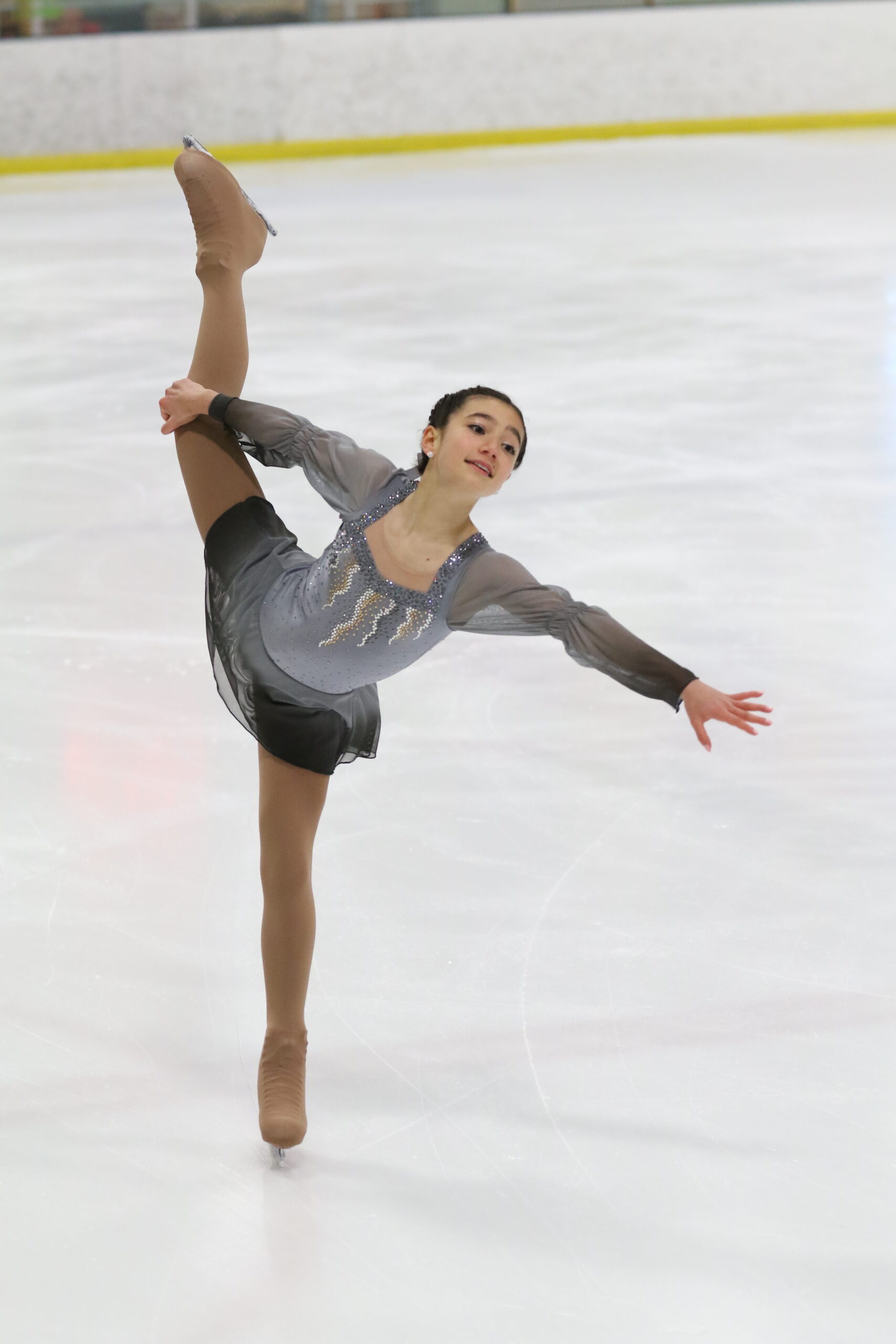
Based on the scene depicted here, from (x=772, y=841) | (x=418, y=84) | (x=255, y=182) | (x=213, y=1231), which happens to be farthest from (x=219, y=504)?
(x=418, y=84)

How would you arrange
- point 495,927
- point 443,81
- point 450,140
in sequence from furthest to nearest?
point 450,140, point 443,81, point 495,927

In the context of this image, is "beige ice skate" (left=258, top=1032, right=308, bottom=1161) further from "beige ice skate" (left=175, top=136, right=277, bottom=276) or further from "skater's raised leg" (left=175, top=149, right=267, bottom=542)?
"beige ice skate" (left=175, top=136, right=277, bottom=276)

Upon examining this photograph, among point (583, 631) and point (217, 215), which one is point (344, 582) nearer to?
point (583, 631)

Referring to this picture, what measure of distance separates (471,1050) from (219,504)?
0.70 m

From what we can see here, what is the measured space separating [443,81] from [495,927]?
32.9 ft

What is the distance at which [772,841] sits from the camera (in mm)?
2309

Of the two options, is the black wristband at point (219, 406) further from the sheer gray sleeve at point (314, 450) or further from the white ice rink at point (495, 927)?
the white ice rink at point (495, 927)

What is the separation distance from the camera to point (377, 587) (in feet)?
5.38

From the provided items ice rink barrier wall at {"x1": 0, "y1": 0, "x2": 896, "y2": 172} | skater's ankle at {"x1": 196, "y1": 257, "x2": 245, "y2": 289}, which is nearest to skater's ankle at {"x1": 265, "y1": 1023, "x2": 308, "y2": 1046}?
skater's ankle at {"x1": 196, "y1": 257, "x2": 245, "y2": 289}

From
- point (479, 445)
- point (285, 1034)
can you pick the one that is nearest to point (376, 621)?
point (479, 445)

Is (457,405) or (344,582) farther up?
(457,405)

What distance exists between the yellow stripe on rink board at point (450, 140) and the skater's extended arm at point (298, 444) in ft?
29.9

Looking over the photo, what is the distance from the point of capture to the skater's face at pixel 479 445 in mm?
1614

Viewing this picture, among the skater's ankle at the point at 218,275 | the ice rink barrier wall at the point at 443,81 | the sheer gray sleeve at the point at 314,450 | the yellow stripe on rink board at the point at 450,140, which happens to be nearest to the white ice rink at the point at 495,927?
the sheer gray sleeve at the point at 314,450
